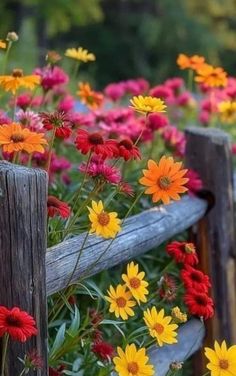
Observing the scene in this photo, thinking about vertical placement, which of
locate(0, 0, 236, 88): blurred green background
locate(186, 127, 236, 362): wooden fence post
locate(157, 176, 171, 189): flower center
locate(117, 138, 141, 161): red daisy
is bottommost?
locate(0, 0, 236, 88): blurred green background

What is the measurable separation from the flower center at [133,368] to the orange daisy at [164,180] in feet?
1.08

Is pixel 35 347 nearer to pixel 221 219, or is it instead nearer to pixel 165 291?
pixel 165 291

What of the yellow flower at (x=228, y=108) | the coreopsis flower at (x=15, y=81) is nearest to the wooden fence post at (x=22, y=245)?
the coreopsis flower at (x=15, y=81)

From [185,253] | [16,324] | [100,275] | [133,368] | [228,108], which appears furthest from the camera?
[228,108]

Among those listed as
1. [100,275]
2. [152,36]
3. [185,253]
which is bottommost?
[152,36]

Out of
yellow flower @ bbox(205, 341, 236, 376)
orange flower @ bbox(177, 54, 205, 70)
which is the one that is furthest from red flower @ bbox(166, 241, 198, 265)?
orange flower @ bbox(177, 54, 205, 70)

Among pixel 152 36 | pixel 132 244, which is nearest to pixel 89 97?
pixel 132 244

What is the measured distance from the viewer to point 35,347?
1.69 metres

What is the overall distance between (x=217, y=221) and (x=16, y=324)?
1508 mm

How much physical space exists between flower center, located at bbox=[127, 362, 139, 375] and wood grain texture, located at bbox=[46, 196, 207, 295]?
8.8 inches

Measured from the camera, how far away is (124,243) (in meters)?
2.12

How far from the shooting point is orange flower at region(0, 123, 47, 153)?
5.63 feet

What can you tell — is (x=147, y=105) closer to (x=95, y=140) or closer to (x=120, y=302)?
(x=95, y=140)

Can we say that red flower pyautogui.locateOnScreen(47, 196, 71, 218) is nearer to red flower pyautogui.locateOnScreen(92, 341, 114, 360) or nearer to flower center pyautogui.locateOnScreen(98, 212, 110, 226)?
flower center pyautogui.locateOnScreen(98, 212, 110, 226)
